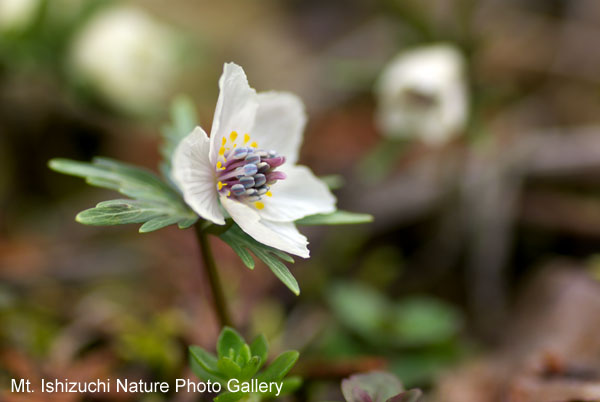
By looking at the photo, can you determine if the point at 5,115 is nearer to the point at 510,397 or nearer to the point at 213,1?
the point at 213,1

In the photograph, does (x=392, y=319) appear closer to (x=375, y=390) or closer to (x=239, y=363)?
(x=375, y=390)

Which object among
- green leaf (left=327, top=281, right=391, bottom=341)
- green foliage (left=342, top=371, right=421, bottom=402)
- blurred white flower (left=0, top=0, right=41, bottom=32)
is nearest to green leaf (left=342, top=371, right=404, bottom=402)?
green foliage (left=342, top=371, right=421, bottom=402)

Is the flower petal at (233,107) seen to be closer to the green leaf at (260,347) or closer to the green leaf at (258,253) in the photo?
the green leaf at (258,253)

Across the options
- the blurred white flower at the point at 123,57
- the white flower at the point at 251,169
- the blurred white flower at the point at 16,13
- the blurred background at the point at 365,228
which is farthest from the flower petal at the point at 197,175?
the blurred white flower at the point at 16,13

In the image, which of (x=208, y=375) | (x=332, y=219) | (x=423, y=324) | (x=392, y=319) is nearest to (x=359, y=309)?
(x=392, y=319)

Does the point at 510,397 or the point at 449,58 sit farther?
the point at 449,58

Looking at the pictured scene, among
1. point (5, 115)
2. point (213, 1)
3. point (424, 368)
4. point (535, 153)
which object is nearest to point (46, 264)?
point (5, 115)
